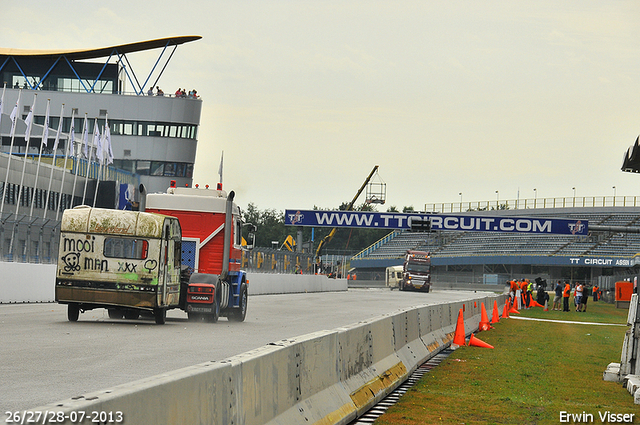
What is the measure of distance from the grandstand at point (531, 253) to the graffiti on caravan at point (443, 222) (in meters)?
9.38

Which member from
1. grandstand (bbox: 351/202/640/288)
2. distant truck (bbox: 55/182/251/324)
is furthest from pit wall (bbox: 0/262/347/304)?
grandstand (bbox: 351/202/640/288)

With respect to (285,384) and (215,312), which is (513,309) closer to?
(215,312)

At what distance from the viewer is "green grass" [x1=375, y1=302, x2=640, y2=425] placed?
968 cm

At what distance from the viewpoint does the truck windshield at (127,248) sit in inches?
692

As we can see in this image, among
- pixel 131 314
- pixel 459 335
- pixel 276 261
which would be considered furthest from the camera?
pixel 276 261

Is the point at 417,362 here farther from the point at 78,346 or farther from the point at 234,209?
the point at 234,209

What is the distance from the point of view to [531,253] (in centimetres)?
9138

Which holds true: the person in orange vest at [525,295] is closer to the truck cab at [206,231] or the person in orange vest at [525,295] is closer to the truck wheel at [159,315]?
the truck cab at [206,231]

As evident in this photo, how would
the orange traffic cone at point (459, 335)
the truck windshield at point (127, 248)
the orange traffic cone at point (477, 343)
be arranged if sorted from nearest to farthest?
the truck windshield at point (127, 248)
the orange traffic cone at point (477, 343)
the orange traffic cone at point (459, 335)

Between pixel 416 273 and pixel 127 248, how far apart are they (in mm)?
61324

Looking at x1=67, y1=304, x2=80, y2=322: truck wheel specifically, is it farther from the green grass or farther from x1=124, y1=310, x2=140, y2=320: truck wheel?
the green grass

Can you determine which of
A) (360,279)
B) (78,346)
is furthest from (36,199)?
(78,346)

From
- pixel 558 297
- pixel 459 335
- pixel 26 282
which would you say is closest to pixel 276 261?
pixel 558 297

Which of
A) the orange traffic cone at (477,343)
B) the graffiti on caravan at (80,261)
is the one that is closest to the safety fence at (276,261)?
the orange traffic cone at (477,343)
